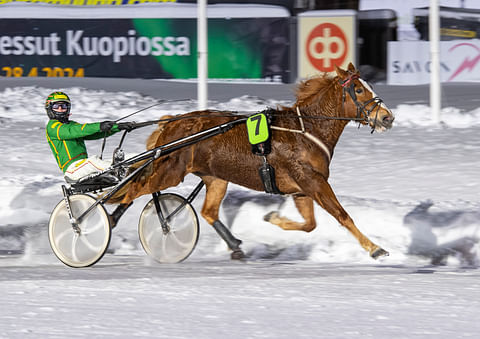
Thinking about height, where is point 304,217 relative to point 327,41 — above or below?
below

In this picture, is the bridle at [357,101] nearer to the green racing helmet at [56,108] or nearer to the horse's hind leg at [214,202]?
the horse's hind leg at [214,202]

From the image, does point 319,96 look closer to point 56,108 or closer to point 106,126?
point 106,126

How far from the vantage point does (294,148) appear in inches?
299

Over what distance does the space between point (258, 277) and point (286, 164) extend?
121 cm

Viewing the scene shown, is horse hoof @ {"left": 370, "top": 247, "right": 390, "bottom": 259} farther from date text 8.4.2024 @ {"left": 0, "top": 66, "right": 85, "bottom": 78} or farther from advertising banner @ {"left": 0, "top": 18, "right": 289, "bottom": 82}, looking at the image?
date text 8.4.2024 @ {"left": 0, "top": 66, "right": 85, "bottom": 78}

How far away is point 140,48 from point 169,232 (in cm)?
1011

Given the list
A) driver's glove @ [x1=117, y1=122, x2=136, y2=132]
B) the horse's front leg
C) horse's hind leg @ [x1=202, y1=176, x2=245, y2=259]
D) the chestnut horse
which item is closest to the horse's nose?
the chestnut horse

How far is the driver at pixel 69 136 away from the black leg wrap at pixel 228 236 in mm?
1122

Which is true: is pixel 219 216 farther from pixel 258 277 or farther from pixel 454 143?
pixel 454 143

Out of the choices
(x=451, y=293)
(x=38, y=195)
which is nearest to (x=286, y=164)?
(x=451, y=293)

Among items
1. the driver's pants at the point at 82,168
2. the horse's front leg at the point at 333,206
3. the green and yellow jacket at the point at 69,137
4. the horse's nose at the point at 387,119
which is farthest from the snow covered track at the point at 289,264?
the horse's nose at the point at 387,119

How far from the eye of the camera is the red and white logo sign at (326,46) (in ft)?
55.7

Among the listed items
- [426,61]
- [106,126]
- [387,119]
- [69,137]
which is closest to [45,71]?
[426,61]

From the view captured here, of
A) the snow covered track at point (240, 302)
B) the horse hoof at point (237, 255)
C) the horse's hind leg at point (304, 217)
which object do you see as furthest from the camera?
the horse hoof at point (237, 255)
